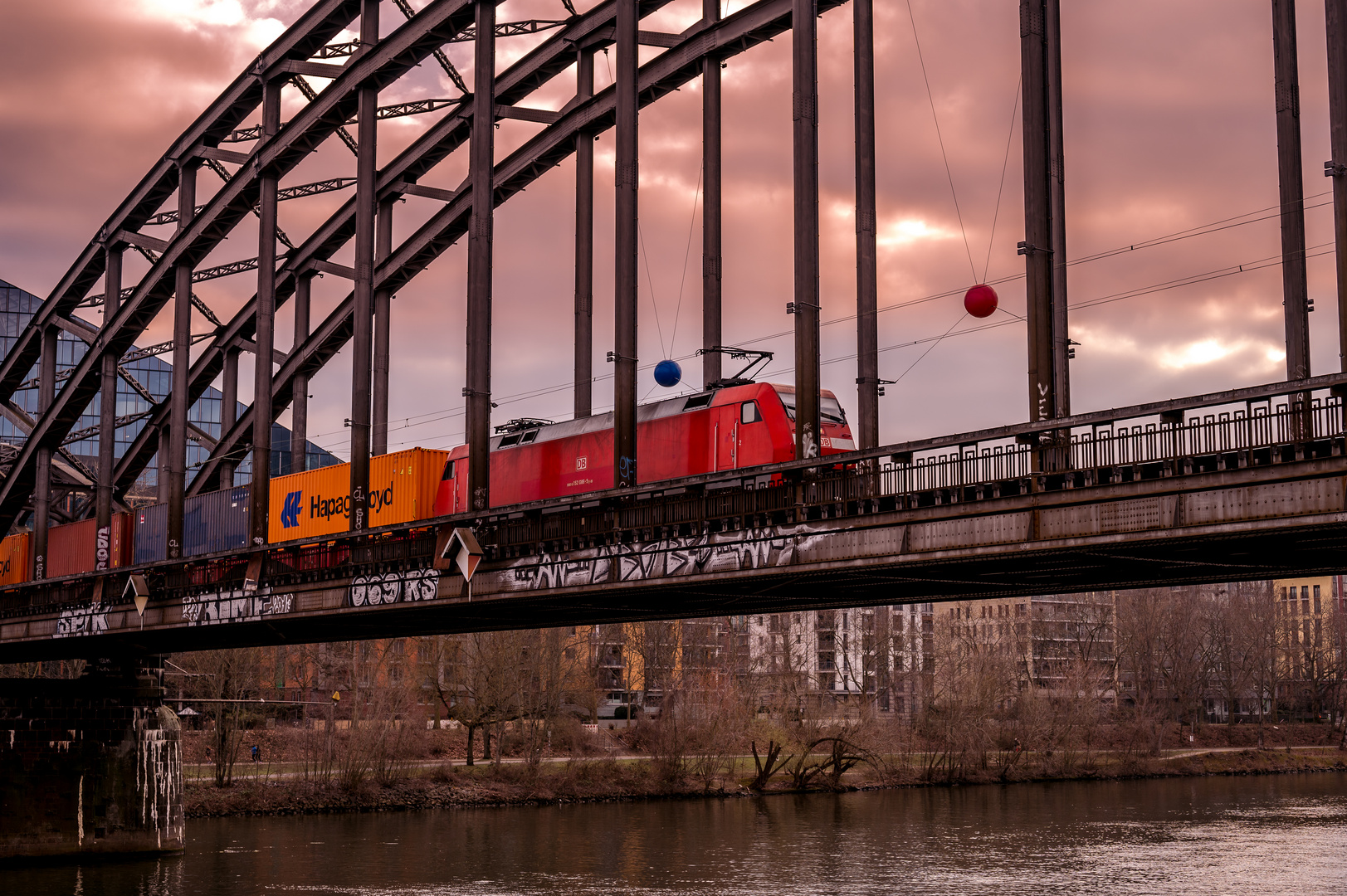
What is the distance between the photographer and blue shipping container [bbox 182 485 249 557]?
55475 millimetres

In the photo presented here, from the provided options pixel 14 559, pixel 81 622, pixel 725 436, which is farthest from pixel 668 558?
pixel 14 559

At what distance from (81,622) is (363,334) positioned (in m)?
16.7

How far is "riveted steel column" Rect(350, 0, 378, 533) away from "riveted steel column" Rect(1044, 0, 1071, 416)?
824 inches

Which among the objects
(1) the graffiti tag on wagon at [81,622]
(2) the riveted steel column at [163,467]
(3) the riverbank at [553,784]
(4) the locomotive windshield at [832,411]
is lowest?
(3) the riverbank at [553,784]

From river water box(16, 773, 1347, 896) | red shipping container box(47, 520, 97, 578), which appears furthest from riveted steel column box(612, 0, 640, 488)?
red shipping container box(47, 520, 97, 578)

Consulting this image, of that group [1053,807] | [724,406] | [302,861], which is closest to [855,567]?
[724,406]

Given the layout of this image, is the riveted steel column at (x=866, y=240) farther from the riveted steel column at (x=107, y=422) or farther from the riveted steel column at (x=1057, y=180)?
the riveted steel column at (x=107, y=422)

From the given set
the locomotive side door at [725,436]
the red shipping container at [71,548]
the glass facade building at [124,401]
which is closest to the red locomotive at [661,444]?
the locomotive side door at [725,436]

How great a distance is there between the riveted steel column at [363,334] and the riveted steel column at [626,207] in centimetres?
1079

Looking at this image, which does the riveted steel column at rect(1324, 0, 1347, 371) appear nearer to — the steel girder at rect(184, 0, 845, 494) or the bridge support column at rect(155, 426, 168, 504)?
the steel girder at rect(184, 0, 845, 494)

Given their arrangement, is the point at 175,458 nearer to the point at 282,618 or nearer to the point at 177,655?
the point at 282,618

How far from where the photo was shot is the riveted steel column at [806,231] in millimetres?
31484

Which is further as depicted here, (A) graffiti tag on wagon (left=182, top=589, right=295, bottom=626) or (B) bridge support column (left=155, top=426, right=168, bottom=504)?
(B) bridge support column (left=155, top=426, right=168, bottom=504)

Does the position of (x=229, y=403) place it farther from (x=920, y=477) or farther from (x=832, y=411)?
(x=920, y=477)
